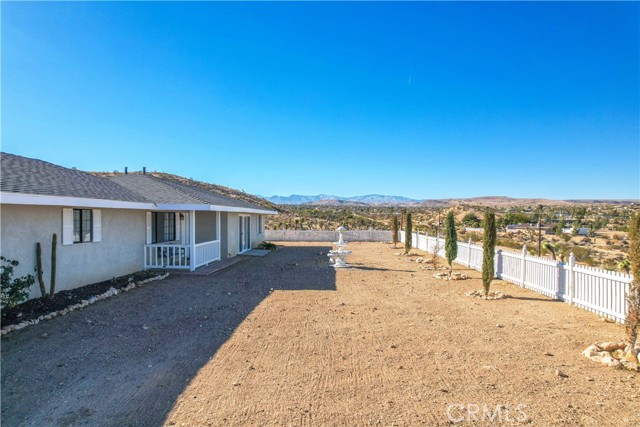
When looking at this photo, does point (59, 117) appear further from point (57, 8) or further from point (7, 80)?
point (57, 8)


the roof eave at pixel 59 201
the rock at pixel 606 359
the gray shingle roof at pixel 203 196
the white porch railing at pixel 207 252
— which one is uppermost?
the gray shingle roof at pixel 203 196

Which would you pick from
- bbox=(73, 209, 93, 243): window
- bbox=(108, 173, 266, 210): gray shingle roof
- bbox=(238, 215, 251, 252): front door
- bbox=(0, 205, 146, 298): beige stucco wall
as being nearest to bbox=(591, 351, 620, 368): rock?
bbox=(0, 205, 146, 298): beige stucco wall

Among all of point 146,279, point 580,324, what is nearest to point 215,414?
point 580,324

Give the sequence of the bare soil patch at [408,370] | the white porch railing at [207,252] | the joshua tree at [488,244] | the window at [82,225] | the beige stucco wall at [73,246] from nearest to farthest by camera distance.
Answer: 1. the bare soil patch at [408,370]
2. the beige stucco wall at [73,246]
3. the joshua tree at [488,244]
4. the window at [82,225]
5. the white porch railing at [207,252]

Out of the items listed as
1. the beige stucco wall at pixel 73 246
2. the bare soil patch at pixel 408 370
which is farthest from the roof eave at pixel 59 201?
the bare soil patch at pixel 408 370

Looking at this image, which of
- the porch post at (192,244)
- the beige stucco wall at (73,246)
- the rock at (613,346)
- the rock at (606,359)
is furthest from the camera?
the porch post at (192,244)

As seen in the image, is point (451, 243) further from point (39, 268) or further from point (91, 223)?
point (39, 268)

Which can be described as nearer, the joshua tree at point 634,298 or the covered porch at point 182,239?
the joshua tree at point 634,298

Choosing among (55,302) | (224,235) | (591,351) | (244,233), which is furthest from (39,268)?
(244,233)

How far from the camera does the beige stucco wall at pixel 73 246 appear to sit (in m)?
7.59

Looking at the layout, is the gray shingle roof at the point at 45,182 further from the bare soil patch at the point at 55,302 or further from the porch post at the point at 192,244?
the bare soil patch at the point at 55,302

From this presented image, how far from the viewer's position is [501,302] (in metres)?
8.77

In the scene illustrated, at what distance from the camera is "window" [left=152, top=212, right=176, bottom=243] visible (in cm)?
1393

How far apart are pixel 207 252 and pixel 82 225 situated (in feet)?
16.4
